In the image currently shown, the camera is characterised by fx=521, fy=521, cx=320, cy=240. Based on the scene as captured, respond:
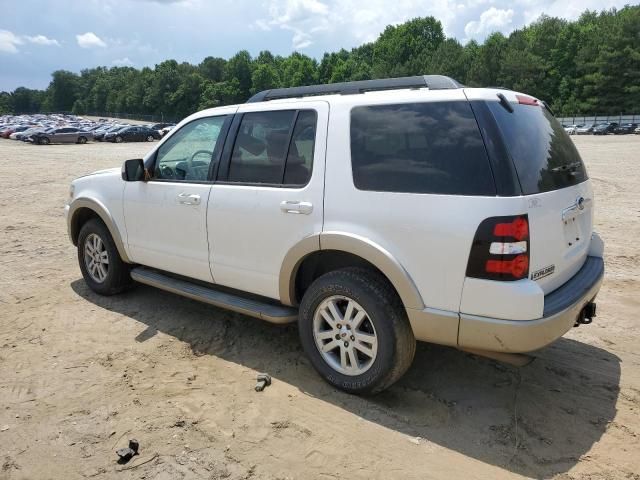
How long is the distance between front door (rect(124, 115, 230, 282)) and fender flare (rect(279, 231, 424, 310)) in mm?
899

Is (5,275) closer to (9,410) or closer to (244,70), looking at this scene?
(9,410)

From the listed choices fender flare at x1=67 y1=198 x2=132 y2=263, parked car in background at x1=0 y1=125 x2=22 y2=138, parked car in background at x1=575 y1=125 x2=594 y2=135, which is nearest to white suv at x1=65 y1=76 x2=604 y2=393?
fender flare at x1=67 y1=198 x2=132 y2=263

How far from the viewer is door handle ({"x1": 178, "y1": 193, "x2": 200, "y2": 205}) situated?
167 inches

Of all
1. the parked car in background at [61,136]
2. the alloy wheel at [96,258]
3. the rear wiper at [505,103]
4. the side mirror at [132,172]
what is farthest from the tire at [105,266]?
the parked car in background at [61,136]

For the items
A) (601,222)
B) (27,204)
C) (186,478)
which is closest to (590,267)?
(186,478)

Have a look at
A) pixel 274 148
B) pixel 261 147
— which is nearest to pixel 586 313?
pixel 274 148

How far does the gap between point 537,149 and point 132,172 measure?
336 cm

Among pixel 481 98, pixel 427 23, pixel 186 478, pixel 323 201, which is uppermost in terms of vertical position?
pixel 427 23

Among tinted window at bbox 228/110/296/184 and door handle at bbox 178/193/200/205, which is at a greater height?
tinted window at bbox 228/110/296/184

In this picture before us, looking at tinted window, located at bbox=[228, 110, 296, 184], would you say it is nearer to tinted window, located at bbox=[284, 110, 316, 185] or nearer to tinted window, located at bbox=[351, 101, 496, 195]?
tinted window, located at bbox=[284, 110, 316, 185]

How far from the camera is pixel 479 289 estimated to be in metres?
2.93

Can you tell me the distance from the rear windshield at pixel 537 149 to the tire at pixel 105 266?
12.8 feet

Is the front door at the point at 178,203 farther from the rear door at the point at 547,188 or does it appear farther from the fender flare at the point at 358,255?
the rear door at the point at 547,188

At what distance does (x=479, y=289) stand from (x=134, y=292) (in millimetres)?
3955
